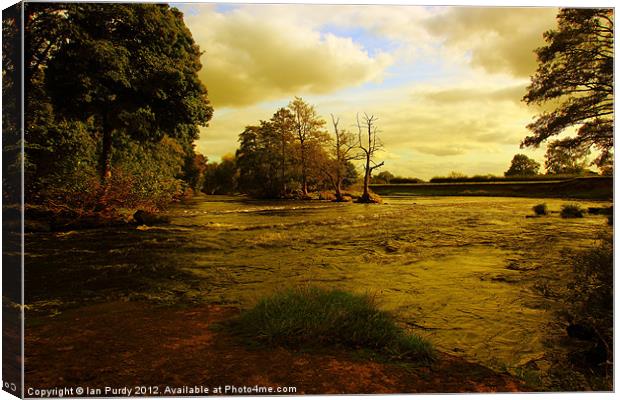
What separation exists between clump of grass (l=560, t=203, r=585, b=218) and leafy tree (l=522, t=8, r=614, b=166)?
52 cm

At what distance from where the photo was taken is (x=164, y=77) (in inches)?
188

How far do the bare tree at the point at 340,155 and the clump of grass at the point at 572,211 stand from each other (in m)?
2.39

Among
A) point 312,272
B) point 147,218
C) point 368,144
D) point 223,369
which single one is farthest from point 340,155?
point 223,369

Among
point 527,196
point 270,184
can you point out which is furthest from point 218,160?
point 527,196

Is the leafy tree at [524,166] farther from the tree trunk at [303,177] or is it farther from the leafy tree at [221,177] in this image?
the leafy tree at [221,177]

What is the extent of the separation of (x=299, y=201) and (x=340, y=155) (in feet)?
2.45

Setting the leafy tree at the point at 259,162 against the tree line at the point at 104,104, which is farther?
the leafy tree at the point at 259,162

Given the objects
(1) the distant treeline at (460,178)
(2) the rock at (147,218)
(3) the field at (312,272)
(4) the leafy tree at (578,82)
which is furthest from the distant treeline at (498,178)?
(2) the rock at (147,218)

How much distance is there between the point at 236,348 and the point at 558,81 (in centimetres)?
435

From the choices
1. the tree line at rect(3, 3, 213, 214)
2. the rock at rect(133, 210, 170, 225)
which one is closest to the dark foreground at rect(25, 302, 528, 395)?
the rock at rect(133, 210, 170, 225)

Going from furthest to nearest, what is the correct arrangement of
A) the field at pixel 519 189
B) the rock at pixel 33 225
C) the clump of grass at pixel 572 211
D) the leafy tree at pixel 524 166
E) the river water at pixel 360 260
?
the leafy tree at pixel 524 166
the clump of grass at pixel 572 211
the field at pixel 519 189
the rock at pixel 33 225
the river water at pixel 360 260

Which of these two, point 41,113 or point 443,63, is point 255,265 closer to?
point 41,113

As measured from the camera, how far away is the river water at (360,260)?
13.4 feet

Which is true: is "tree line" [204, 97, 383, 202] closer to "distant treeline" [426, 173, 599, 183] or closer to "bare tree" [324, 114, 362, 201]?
"bare tree" [324, 114, 362, 201]
